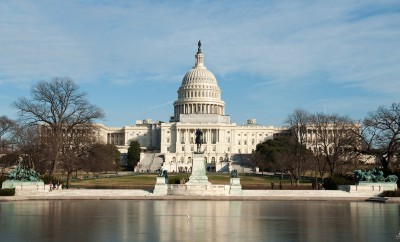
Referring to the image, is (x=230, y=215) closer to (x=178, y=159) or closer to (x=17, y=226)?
(x=17, y=226)

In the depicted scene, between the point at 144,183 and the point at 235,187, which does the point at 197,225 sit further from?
the point at 144,183

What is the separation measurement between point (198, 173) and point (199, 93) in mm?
118392

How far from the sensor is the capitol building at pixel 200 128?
152375mm

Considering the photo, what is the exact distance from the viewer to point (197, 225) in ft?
64.3

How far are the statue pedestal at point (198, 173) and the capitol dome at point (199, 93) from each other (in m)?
116

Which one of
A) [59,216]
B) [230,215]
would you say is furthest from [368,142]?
[59,216]

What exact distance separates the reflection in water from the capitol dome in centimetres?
13217

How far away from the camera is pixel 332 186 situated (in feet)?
144

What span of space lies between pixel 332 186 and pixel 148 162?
286 feet

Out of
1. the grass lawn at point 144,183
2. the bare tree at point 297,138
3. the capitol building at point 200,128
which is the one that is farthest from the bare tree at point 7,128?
the capitol building at point 200,128

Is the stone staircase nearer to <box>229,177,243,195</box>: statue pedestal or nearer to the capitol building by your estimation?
the capitol building

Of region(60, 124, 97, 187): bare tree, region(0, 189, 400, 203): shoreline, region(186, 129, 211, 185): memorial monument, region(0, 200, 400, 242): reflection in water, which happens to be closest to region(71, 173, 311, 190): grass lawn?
region(60, 124, 97, 187): bare tree

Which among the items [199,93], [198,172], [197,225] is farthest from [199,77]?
[197,225]

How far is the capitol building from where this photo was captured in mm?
152375
